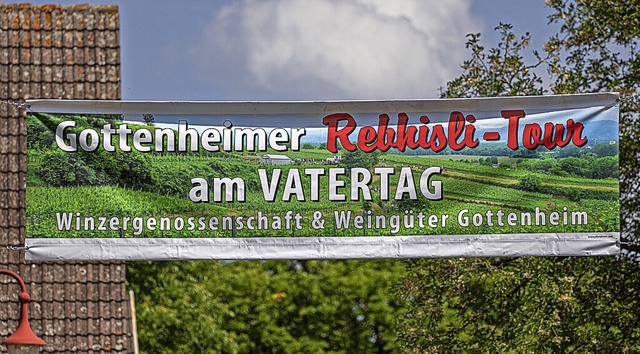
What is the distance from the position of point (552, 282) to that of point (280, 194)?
3560 mm

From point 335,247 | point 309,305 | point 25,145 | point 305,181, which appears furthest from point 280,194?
point 309,305

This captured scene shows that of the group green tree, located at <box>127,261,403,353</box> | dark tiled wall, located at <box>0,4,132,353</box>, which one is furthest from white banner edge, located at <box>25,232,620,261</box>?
green tree, located at <box>127,261,403,353</box>

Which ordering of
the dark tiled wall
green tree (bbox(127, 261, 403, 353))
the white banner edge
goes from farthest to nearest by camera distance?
green tree (bbox(127, 261, 403, 353)) → the dark tiled wall → the white banner edge

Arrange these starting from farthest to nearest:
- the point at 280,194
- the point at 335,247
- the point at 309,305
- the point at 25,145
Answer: the point at 309,305
the point at 25,145
the point at 280,194
the point at 335,247

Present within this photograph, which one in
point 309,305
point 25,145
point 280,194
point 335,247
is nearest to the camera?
point 335,247

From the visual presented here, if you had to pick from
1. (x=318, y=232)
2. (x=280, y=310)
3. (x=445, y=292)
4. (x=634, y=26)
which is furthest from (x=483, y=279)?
(x=280, y=310)

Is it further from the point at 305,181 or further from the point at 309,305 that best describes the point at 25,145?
the point at 309,305

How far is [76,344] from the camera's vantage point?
14703mm

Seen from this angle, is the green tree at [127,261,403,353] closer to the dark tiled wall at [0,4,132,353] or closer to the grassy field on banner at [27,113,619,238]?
the dark tiled wall at [0,4,132,353]

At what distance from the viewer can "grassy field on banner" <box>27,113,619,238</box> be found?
10484 mm

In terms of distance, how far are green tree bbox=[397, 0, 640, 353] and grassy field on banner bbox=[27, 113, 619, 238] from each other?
2.16 meters

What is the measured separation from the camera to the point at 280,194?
10516 mm

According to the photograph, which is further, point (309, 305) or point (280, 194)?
point (309, 305)

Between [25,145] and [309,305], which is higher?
[25,145]
